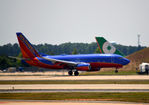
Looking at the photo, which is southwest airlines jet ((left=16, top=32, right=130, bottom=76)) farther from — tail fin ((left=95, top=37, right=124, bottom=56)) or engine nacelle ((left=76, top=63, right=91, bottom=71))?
tail fin ((left=95, top=37, right=124, bottom=56))

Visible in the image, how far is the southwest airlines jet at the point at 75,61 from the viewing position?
252 ft

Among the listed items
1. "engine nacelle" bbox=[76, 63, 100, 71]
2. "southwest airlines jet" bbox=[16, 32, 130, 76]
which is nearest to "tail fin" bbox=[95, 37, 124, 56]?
"southwest airlines jet" bbox=[16, 32, 130, 76]

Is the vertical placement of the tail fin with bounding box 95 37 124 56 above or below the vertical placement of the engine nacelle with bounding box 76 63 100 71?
above

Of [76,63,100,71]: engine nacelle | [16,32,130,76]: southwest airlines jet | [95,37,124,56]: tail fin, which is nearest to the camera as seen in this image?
[76,63,100,71]: engine nacelle

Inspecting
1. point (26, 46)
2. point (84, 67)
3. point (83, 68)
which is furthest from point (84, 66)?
point (26, 46)

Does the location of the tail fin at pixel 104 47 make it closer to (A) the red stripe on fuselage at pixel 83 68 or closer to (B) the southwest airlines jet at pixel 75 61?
(B) the southwest airlines jet at pixel 75 61

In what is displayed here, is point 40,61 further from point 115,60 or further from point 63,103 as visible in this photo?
point 63,103

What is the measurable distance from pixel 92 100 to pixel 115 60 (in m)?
49.1

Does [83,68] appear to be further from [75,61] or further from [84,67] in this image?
[75,61]

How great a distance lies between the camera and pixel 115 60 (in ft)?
254

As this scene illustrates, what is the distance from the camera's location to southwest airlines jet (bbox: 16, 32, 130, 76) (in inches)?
3027

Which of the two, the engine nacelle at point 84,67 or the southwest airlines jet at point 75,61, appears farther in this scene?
the southwest airlines jet at point 75,61

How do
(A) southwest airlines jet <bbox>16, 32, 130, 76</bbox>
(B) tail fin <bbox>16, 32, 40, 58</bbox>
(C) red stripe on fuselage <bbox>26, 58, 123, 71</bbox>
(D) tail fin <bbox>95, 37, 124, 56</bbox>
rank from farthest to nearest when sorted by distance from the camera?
(D) tail fin <bbox>95, 37, 124, 56</bbox>, (B) tail fin <bbox>16, 32, 40, 58</bbox>, (A) southwest airlines jet <bbox>16, 32, 130, 76</bbox>, (C) red stripe on fuselage <bbox>26, 58, 123, 71</bbox>

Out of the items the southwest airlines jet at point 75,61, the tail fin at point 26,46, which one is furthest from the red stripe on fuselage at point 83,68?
the tail fin at point 26,46
